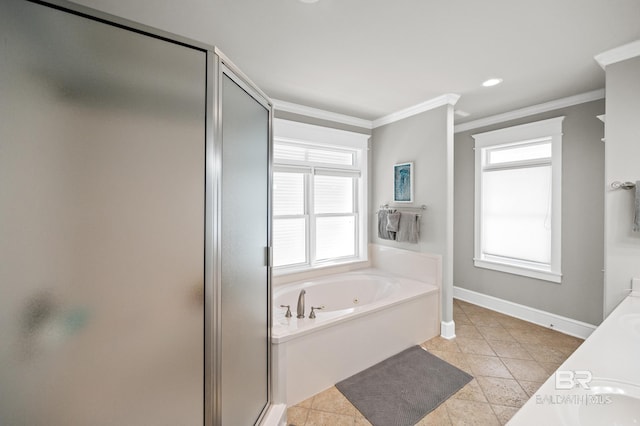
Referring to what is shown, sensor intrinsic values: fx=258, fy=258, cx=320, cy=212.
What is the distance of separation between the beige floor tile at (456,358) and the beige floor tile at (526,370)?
1.11ft

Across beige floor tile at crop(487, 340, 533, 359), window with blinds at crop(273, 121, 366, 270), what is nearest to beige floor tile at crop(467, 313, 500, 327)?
beige floor tile at crop(487, 340, 533, 359)

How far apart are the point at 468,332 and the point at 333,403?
6.09 feet

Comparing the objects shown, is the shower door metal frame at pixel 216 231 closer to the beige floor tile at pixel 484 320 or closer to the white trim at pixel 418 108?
the white trim at pixel 418 108

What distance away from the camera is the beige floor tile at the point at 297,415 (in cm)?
171

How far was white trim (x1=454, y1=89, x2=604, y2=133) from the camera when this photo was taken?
265 cm

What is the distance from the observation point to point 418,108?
3006 millimetres

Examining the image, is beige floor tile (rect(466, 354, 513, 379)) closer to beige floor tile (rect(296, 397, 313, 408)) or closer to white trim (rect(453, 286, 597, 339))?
white trim (rect(453, 286, 597, 339))

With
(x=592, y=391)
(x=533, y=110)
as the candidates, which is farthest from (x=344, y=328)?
(x=533, y=110)

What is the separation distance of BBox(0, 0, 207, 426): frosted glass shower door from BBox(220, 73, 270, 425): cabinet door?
166 mm

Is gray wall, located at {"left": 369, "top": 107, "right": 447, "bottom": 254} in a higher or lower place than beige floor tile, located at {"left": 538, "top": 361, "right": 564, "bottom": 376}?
higher

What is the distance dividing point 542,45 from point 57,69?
2706mm

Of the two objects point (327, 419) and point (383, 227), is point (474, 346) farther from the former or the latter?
point (327, 419)

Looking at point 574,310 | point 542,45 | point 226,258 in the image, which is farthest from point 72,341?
point 574,310

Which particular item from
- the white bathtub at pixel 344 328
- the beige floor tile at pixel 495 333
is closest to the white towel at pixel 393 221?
the white bathtub at pixel 344 328
